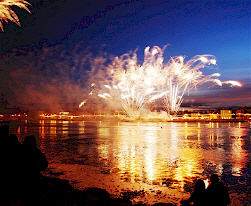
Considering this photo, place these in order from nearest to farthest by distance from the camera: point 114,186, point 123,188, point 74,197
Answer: point 74,197 < point 123,188 < point 114,186

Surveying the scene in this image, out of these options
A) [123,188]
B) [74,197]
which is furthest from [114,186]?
[74,197]

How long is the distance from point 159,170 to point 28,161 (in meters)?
7.73

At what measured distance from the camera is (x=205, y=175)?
10766 millimetres

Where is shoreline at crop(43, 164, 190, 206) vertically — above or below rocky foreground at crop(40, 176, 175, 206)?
below

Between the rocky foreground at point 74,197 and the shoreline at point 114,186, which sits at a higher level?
the rocky foreground at point 74,197

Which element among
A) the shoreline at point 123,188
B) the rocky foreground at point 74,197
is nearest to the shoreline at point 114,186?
the shoreline at point 123,188

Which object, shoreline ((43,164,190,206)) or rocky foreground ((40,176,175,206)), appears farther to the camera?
shoreline ((43,164,190,206))

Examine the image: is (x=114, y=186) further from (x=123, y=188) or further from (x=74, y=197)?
(x=74, y=197)

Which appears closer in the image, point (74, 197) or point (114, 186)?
point (74, 197)

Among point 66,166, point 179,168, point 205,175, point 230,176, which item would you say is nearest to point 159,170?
point 179,168

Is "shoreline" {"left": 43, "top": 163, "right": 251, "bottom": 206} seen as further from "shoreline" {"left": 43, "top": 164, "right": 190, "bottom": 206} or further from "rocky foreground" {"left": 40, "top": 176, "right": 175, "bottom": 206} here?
"rocky foreground" {"left": 40, "top": 176, "right": 175, "bottom": 206}

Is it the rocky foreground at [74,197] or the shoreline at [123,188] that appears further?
Result: the shoreline at [123,188]

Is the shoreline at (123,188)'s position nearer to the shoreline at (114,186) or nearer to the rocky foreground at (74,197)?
the shoreline at (114,186)

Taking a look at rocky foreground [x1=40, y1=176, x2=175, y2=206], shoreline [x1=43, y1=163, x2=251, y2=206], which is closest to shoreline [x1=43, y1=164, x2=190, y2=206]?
shoreline [x1=43, y1=163, x2=251, y2=206]
